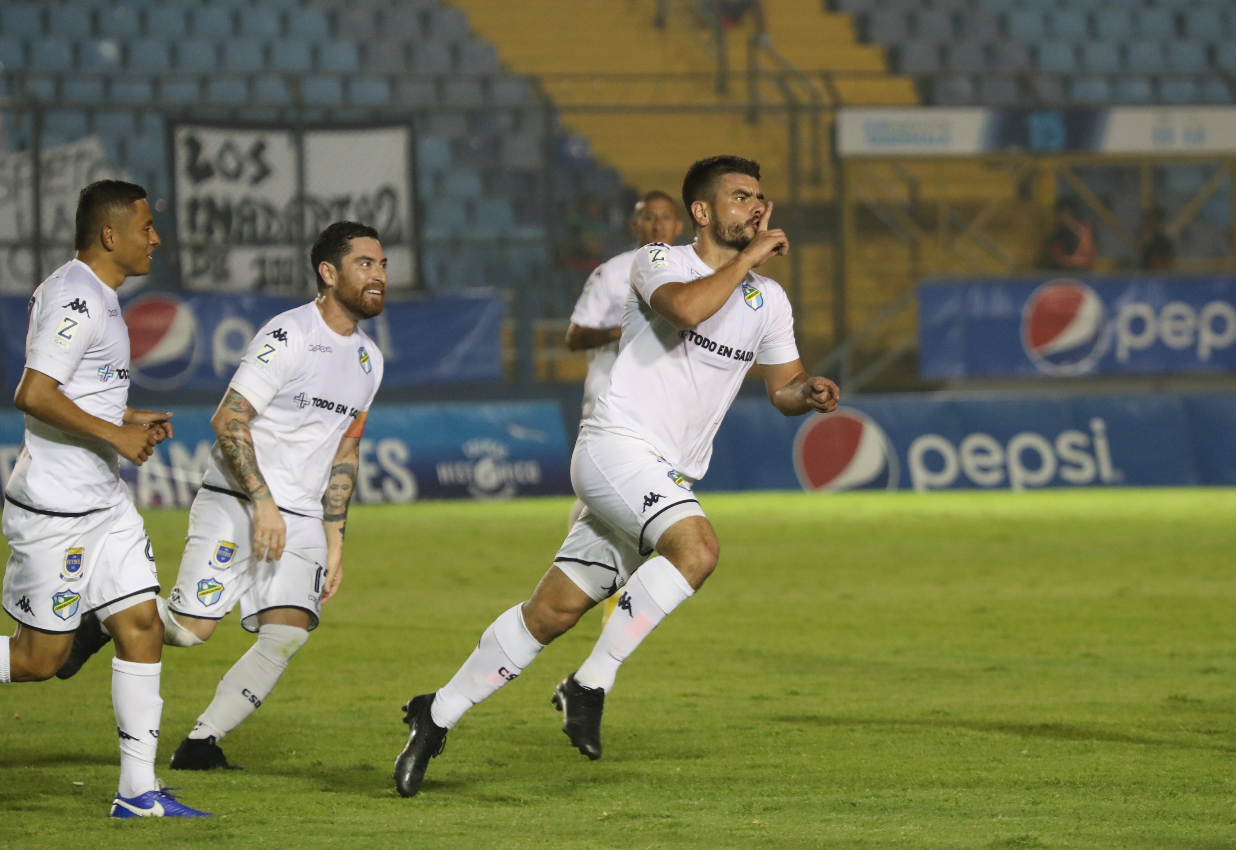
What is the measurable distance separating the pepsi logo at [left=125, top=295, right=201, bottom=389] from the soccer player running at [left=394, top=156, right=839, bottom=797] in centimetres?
1184

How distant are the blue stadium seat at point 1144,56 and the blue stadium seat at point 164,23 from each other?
14.7m

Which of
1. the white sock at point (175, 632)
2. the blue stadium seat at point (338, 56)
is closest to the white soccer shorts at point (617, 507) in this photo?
the white sock at point (175, 632)

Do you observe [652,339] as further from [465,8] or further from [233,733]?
[465,8]

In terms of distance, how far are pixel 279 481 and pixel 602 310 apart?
3.15 m

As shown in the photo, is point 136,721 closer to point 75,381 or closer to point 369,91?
Answer: point 75,381

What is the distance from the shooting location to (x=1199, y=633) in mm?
9227

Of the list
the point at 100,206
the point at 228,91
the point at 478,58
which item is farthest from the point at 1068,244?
the point at 100,206

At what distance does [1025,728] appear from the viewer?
670cm

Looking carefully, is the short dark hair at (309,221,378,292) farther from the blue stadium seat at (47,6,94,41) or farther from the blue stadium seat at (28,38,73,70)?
the blue stadium seat at (47,6,94,41)

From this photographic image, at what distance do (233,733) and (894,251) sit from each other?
16.8m

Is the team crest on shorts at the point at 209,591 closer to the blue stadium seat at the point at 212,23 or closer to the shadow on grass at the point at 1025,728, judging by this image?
the shadow on grass at the point at 1025,728

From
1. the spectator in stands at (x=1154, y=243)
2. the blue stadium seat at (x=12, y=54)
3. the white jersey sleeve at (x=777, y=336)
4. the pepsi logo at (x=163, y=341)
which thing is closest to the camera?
the white jersey sleeve at (x=777, y=336)

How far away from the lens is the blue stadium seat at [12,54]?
22766mm

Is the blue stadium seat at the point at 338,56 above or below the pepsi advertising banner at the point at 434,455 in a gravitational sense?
above
